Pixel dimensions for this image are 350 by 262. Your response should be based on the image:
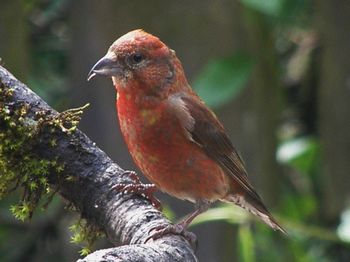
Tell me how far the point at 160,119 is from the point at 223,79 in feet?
4.48

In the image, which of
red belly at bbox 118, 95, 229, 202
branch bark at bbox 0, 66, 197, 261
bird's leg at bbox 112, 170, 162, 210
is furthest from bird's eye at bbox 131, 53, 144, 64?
branch bark at bbox 0, 66, 197, 261

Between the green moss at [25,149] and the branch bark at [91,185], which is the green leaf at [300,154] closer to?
the branch bark at [91,185]

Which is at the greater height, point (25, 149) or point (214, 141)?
point (25, 149)

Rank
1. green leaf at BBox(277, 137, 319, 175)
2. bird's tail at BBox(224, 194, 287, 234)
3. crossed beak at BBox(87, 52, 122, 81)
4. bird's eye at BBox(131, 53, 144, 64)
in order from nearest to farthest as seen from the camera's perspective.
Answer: crossed beak at BBox(87, 52, 122, 81) < bird's eye at BBox(131, 53, 144, 64) < bird's tail at BBox(224, 194, 287, 234) < green leaf at BBox(277, 137, 319, 175)

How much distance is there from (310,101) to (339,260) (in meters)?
1.14

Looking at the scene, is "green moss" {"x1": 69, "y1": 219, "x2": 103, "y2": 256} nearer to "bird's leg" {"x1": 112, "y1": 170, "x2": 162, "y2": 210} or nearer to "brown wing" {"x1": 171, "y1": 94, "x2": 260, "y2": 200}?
"bird's leg" {"x1": 112, "y1": 170, "x2": 162, "y2": 210}

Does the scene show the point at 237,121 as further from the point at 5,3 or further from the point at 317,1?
the point at 5,3

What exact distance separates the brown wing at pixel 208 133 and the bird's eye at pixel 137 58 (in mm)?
256

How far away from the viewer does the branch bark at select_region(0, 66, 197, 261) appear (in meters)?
3.21

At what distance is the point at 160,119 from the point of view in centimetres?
427

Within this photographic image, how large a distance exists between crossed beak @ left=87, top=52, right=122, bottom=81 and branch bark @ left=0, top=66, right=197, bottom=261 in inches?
27.1

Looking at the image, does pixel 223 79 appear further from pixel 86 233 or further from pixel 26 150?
pixel 26 150

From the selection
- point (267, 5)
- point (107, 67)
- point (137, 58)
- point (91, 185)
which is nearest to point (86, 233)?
point (91, 185)

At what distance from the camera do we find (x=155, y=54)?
429cm
